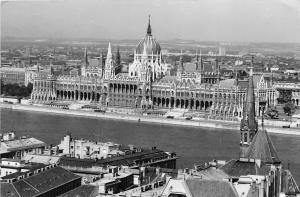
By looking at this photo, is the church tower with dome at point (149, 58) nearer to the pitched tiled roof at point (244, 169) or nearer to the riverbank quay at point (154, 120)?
the riverbank quay at point (154, 120)

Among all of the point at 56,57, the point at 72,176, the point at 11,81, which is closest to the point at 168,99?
the point at 11,81

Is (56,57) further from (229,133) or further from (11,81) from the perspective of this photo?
(229,133)

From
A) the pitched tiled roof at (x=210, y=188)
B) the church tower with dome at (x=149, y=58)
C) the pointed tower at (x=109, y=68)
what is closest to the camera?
the pitched tiled roof at (x=210, y=188)

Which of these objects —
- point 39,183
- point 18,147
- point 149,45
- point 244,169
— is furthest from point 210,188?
point 149,45

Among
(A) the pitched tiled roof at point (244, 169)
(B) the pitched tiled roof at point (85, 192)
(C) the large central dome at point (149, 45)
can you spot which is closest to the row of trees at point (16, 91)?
(C) the large central dome at point (149, 45)

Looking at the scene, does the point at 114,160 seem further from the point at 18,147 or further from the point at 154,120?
the point at 154,120

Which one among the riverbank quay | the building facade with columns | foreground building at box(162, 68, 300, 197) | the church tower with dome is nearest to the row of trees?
the riverbank quay
